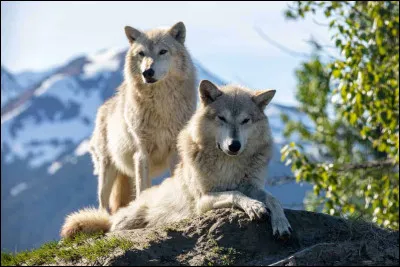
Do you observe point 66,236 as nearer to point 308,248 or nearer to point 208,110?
point 208,110

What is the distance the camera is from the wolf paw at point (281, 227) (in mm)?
7051

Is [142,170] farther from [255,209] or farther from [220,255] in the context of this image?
[220,255]

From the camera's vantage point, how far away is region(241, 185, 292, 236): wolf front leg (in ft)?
23.2

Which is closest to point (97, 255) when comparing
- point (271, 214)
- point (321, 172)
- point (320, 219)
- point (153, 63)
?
point (271, 214)

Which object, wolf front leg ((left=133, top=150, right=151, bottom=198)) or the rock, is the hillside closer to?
the rock

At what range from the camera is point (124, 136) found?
11.0 metres

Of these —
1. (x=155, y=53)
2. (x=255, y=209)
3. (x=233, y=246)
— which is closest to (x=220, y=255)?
(x=233, y=246)

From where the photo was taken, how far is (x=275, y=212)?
7.27 m

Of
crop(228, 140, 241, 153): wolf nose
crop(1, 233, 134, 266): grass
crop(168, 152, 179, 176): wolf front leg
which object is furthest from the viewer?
crop(168, 152, 179, 176): wolf front leg

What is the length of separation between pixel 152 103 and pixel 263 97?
282 cm

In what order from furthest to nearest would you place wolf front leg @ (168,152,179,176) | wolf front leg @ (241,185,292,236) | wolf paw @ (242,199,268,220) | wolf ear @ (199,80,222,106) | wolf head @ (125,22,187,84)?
wolf head @ (125,22,187,84)
wolf front leg @ (168,152,179,176)
wolf ear @ (199,80,222,106)
wolf paw @ (242,199,268,220)
wolf front leg @ (241,185,292,236)

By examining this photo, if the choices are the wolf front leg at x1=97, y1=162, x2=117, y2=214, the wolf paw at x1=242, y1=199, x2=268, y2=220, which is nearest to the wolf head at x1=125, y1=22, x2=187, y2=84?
the wolf front leg at x1=97, y1=162, x2=117, y2=214

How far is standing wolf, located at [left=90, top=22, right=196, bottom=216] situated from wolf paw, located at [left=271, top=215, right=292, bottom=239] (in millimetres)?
3391

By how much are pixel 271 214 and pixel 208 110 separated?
1.58 metres
